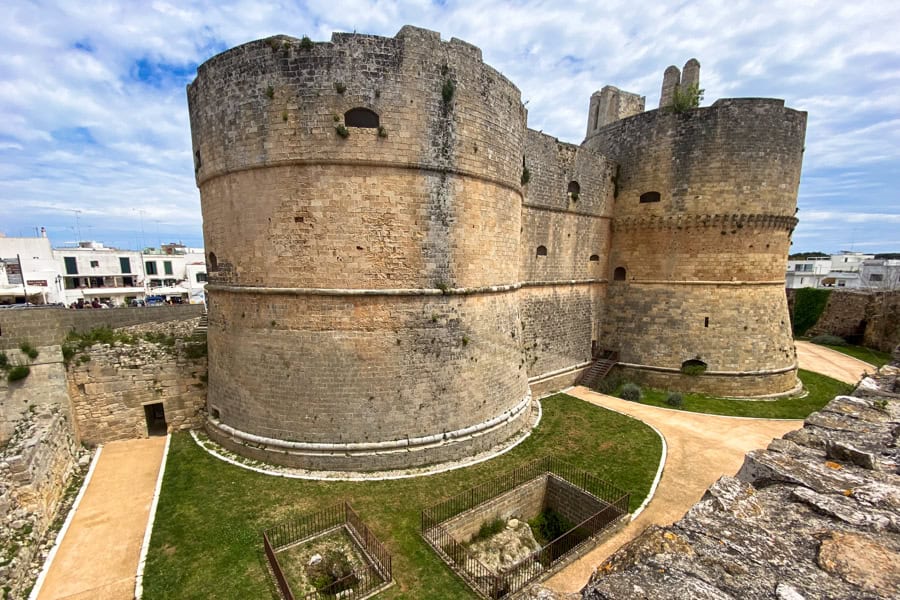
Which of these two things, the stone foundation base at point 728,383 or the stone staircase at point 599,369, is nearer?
the stone foundation base at point 728,383

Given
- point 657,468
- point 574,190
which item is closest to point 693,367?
point 657,468

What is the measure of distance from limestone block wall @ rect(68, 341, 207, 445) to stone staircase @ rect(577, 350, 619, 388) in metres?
15.8

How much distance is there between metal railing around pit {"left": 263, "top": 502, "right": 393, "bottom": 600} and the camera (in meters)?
7.32

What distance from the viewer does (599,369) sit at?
1906 centimetres

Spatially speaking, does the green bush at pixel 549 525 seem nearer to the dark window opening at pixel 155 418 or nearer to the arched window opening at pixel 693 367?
the arched window opening at pixel 693 367

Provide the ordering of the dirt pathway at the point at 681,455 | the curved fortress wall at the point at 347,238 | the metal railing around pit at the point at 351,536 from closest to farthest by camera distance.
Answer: the metal railing around pit at the point at 351,536 → the dirt pathway at the point at 681,455 → the curved fortress wall at the point at 347,238

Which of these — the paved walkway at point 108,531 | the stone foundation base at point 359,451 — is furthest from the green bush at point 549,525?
the paved walkway at point 108,531

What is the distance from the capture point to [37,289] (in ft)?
105

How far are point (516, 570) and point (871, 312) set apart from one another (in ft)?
107

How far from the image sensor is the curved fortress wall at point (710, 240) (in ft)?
54.8

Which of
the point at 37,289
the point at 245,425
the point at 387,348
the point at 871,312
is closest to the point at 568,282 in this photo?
the point at 387,348

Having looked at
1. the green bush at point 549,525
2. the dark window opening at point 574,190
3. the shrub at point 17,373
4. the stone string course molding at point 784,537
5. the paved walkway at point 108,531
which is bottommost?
the green bush at point 549,525

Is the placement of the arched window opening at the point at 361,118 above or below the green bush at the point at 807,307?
above

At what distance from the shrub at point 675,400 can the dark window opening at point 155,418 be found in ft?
62.0
